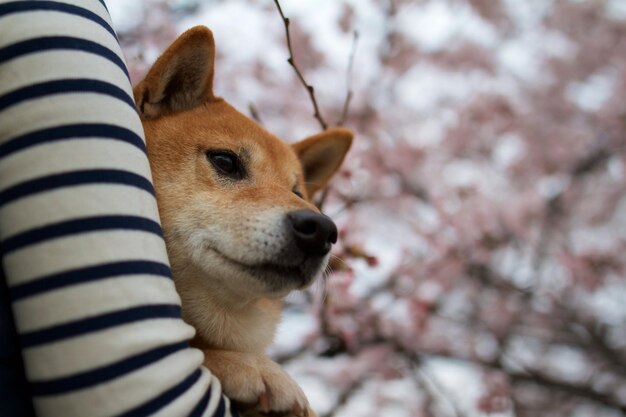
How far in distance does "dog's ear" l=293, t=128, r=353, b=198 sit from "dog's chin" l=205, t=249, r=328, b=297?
76cm

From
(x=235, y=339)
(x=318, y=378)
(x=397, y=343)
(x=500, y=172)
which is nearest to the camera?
(x=235, y=339)

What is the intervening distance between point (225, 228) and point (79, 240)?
668 mm

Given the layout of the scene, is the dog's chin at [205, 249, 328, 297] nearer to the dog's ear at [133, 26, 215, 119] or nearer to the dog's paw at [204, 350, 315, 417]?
the dog's paw at [204, 350, 315, 417]

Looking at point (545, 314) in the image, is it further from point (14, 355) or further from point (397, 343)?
point (14, 355)

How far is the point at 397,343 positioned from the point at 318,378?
1.09 meters

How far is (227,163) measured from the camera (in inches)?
69.4

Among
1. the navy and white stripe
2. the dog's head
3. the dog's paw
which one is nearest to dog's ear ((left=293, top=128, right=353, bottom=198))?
the dog's head

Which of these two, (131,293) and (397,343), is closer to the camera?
(131,293)

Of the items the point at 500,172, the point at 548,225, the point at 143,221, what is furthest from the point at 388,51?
the point at 143,221

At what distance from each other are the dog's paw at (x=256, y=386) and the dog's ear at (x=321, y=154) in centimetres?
110

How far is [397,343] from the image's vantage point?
5.76 metres

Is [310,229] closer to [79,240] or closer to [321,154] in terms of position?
[79,240]

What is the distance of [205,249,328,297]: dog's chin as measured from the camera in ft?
4.88

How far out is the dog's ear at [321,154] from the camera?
222 centimetres
